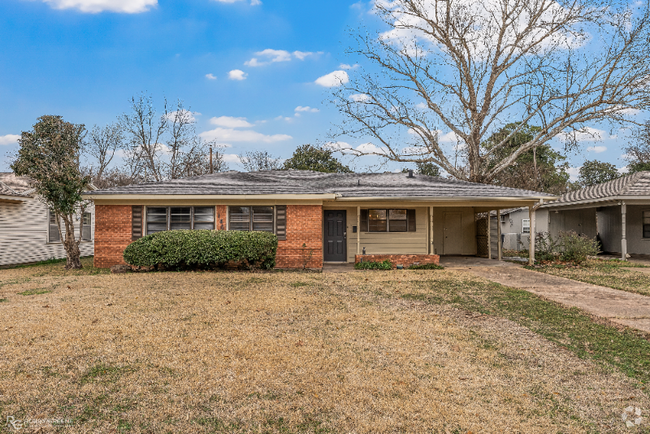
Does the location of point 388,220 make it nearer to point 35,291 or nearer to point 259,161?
point 35,291

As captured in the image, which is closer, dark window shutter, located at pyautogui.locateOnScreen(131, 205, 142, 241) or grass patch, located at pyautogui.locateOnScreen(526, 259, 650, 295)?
grass patch, located at pyautogui.locateOnScreen(526, 259, 650, 295)

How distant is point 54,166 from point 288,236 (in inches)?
301

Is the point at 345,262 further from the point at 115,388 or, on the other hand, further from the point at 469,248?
the point at 115,388

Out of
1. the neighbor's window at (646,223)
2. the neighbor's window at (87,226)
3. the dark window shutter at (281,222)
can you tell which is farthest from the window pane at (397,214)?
the neighbor's window at (87,226)

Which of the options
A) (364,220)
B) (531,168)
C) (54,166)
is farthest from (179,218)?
(531,168)

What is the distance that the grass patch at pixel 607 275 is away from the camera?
962 cm

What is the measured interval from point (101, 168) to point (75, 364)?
33.8m

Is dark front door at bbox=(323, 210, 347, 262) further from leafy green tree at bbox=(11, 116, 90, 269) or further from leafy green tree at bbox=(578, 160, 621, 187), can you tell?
leafy green tree at bbox=(578, 160, 621, 187)

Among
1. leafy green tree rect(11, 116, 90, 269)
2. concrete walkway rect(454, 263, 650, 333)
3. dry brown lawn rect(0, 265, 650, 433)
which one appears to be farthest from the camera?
leafy green tree rect(11, 116, 90, 269)

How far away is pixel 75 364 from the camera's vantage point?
417cm

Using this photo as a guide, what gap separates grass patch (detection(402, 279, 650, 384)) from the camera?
15.2 ft

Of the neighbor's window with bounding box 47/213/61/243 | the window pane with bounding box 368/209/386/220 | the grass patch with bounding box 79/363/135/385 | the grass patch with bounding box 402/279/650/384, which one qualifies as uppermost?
the window pane with bounding box 368/209/386/220

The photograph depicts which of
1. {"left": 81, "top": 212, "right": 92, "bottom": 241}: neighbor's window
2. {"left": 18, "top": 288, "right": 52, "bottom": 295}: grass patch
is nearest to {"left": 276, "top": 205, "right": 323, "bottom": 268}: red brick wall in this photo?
{"left": 18, "top": 288, "right": 52, "bottom": 295}: grass patch

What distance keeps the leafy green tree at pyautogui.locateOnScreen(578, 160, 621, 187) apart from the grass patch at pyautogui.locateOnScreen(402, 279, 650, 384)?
131 feet
